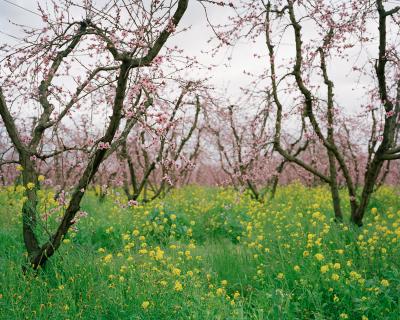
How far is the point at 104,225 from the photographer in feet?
26.3

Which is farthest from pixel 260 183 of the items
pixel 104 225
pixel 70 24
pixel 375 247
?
pixel 70 24

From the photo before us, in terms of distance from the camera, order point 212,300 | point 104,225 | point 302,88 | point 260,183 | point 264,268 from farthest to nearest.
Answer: point 260,183
point 104,225
point 302,88
point 264,268
point 212,300

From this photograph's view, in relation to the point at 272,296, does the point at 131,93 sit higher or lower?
higher

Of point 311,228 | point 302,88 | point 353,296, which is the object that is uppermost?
point 302,88

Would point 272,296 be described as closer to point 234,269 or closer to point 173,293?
point 173,293

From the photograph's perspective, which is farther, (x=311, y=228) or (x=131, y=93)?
(x=311, y=228)

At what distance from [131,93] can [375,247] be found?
324 cm

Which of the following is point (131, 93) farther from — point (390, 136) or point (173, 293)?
point (390, 136)

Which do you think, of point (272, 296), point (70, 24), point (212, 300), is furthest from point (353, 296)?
point (70, 24)

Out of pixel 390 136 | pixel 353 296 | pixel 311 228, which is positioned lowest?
pixel 353 296

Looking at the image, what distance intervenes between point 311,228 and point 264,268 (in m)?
1.66

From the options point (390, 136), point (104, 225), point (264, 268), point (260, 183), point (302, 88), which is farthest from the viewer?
point (260, 183)

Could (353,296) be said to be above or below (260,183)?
below

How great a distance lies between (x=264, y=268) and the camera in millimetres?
5344
